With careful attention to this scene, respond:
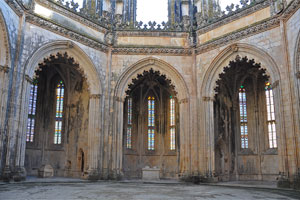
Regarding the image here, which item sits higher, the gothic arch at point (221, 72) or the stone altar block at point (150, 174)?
the gothic arch at point (221, 72)

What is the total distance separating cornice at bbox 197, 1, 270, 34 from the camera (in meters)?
19.7

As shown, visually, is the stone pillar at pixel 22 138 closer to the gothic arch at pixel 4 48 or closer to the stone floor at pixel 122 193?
→ the stone floor at pixel 122 193

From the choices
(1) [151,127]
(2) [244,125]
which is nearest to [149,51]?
(1) [151,127]

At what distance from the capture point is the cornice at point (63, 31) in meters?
18.6

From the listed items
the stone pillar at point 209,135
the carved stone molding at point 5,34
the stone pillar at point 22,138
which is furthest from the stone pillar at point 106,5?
the stone pillar at point 209,135

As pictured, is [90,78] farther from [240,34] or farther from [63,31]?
[240,34]

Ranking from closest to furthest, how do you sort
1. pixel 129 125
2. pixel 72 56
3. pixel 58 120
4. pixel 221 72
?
pixel 72 56 < pixel 221 72 < pixel 58 120 < pixel 129 125

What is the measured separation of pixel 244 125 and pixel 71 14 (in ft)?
57.7

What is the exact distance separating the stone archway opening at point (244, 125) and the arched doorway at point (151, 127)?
4.29 m

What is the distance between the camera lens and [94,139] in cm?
2105

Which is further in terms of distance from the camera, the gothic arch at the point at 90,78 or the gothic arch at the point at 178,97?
the gothic arch at the point at 178,97

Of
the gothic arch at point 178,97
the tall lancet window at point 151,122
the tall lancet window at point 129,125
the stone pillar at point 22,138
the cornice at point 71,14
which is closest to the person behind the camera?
the stone pillar at point 22,138

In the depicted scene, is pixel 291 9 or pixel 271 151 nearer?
pixel 291 9

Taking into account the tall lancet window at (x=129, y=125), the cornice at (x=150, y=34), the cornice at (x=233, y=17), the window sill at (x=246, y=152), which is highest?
the cornice at (x=233, y=17)
